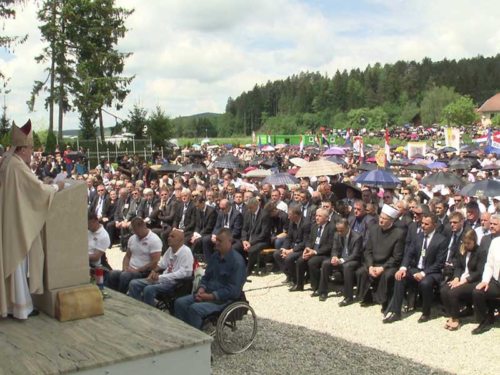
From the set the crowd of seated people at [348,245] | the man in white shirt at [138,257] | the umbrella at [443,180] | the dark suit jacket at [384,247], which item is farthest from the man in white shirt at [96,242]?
the umbrella at [443,180]

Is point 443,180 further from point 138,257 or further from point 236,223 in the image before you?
point 138,257

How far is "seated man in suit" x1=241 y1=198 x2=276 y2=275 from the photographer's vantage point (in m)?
11.0

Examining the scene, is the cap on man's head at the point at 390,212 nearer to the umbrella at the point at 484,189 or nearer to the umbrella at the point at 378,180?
the umbrella at the point at 484,189

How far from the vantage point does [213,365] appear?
6.33m

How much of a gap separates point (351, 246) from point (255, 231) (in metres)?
2.56

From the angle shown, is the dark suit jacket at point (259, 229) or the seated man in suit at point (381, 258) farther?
the dark suit jacket at point (259, 229)

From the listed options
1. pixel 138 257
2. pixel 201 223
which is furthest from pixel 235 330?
pixel 201 223

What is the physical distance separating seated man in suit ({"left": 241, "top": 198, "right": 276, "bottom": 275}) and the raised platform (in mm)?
5631

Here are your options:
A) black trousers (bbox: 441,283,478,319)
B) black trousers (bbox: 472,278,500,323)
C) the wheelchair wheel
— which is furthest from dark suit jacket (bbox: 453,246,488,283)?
the wheelchair wheel

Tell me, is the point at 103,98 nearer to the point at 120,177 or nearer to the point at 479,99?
the point at 120,177

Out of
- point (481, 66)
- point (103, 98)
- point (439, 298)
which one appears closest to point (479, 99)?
point (481, 66)

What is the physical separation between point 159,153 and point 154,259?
92.8 feet

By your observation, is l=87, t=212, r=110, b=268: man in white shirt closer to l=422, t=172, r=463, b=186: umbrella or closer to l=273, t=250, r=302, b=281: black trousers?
l=273, t=250, r=302, b=281: black trousers

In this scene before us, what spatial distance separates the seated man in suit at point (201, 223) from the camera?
11.9 metres
